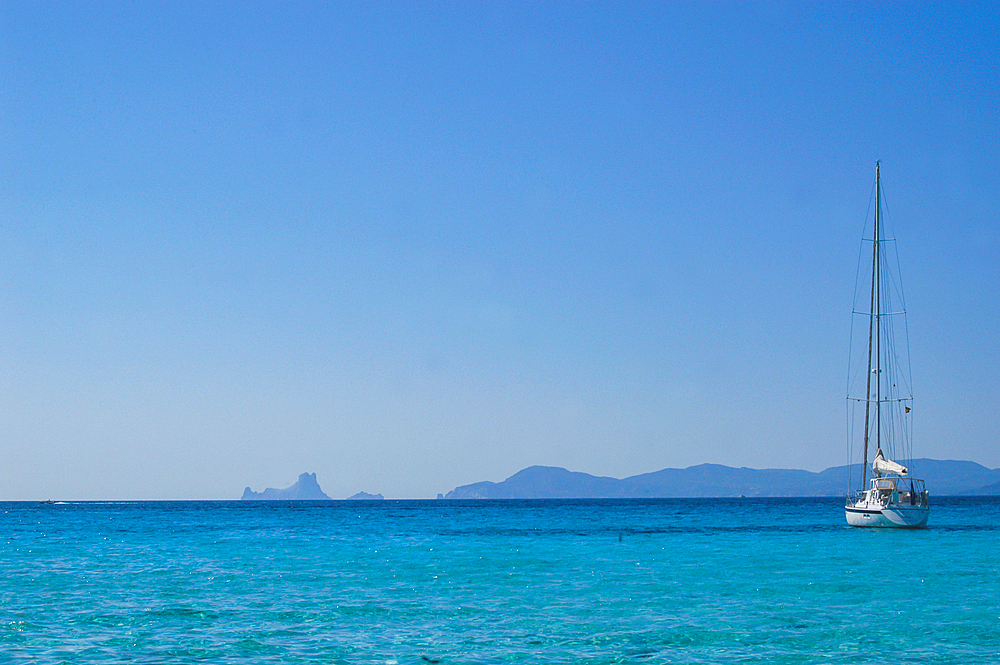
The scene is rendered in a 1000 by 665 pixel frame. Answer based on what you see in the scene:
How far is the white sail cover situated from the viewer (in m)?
56.7

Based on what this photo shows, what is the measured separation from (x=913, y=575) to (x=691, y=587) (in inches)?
324

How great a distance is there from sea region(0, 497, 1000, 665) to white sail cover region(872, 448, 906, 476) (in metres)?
14.3

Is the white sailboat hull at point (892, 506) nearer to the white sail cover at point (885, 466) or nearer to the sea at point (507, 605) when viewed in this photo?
the white sail cover at point (885, 466)

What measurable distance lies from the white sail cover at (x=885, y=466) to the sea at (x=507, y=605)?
14307 mm

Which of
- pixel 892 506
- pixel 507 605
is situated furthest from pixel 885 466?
pixel 507 605

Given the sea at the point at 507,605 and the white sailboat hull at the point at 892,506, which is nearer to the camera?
the sea at the point at 507,605

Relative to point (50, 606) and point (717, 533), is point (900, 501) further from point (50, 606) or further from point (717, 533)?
point (50, 606)

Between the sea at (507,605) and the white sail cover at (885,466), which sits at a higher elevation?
the white sail cover at (885,466)

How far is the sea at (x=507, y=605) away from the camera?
17.4 metres

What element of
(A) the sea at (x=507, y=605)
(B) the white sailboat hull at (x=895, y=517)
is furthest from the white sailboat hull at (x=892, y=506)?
(A) the sea at (x=507, y=605)

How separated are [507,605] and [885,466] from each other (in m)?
42.7

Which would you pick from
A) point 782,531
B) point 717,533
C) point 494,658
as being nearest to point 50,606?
point 494,658

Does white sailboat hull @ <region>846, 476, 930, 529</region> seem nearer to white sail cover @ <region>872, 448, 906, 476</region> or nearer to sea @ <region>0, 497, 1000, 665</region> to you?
white sail cover @ <region>872, 448, 906, 476</region>

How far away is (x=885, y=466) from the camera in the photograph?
5816 cm
